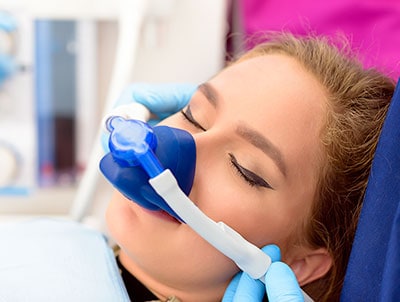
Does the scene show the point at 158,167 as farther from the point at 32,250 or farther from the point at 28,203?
the point at 28,203

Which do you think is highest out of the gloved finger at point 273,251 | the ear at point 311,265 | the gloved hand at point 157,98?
the gloved hand at point 157,98

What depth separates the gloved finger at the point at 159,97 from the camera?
120 cm

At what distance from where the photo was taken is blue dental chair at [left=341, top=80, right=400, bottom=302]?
802 millimetres

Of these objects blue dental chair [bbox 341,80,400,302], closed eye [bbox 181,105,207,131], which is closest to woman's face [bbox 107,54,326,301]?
closed eye [bbox 181,105,207,131]

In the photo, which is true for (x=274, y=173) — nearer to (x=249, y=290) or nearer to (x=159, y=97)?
(x=249, y=290)

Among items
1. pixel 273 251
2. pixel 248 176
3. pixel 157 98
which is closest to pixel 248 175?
pixel 248 176

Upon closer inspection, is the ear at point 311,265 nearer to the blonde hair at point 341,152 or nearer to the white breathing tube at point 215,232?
the blonde hair at point 341,152

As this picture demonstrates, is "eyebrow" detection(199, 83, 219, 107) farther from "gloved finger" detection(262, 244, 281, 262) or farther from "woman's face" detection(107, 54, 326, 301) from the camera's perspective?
"gloved finger" detection(262, 244, 281, 262)

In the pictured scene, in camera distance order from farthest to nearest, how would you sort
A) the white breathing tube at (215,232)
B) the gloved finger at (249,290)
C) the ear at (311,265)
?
the ear at (311,265) → the gloved finger at (249,290) → the white breathing tube at (215,232)

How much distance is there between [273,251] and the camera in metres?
0.93

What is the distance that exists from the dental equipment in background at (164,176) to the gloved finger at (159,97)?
0.33 meters

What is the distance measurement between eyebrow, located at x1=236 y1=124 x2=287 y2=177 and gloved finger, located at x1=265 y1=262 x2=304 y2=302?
14cm

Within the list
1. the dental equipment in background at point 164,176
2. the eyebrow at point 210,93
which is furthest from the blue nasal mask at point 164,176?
the eyebrow at point 210,93

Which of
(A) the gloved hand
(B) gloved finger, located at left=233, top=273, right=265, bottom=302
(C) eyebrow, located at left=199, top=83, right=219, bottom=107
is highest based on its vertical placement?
(C) eyebrow, located at left=199, top=83, right=219, bottom=107
